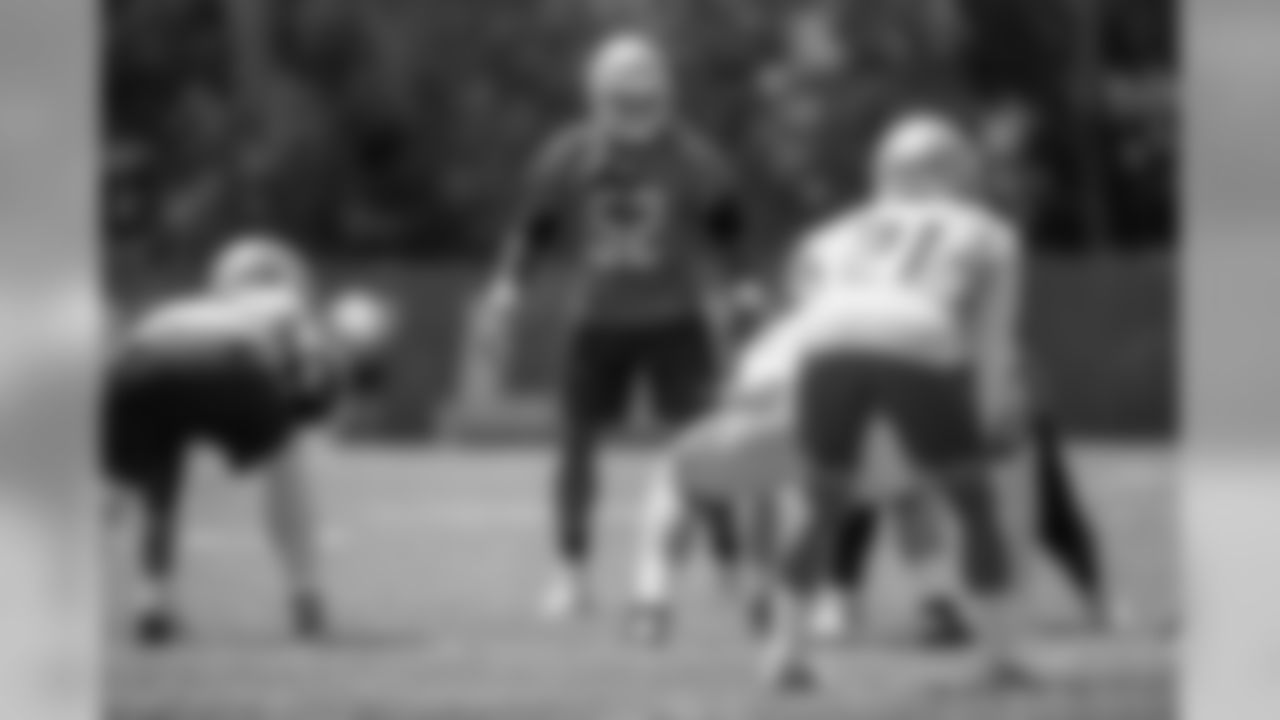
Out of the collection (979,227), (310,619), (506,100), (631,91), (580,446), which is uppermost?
(506,100)

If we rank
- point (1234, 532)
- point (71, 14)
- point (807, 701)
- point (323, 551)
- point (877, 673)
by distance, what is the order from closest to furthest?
point (1234, 532) → point (71, 14) → point (807, 701) → point (877, 673) → point (323, 551)

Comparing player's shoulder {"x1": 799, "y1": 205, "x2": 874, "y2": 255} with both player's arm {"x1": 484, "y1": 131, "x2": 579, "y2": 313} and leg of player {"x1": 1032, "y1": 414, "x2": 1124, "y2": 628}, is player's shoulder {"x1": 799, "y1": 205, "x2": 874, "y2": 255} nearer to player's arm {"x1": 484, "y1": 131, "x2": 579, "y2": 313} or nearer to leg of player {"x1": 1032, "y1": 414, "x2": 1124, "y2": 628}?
player's arm {"x1": 484, "y1": 131, "x2": 579, "y2": 313}

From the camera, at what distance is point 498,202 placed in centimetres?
374

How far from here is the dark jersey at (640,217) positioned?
11.4 feet

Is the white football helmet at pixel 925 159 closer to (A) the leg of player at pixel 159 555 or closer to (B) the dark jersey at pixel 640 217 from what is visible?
(B) the dark jersey at pixel 640 217

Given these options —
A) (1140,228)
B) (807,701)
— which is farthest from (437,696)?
(1140,228)

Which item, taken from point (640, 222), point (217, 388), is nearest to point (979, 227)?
point (640, 222)

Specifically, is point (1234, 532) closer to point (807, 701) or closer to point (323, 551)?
point (807, 701)

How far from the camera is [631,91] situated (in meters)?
3.53

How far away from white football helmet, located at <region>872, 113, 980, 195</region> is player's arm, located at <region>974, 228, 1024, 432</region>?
3.9 inches

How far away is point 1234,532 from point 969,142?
2243mm

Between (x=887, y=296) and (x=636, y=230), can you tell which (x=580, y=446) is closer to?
(x=636, y=230)

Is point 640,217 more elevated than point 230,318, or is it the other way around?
point 640,217

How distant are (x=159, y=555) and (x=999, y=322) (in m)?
1.18
